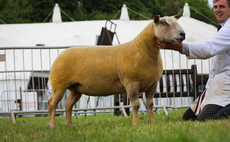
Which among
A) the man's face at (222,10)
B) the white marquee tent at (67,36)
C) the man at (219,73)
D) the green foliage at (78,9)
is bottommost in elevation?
the man at (219,73)

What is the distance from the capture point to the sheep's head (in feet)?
10.1

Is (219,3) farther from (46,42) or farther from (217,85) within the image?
(46,42)

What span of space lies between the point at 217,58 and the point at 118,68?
3.96 feet

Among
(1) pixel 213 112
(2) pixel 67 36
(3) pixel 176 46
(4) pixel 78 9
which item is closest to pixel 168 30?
(3) pixel 176 46

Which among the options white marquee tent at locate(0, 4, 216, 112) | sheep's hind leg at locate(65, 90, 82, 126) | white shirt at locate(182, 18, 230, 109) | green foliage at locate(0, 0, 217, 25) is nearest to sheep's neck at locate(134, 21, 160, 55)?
white shirt at locate(182, 18, 230, 109)

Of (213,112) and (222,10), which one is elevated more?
(222,10)

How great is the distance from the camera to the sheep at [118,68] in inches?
132

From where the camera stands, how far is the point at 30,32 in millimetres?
18094

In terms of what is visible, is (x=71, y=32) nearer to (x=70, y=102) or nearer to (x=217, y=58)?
(x=70, y=102)

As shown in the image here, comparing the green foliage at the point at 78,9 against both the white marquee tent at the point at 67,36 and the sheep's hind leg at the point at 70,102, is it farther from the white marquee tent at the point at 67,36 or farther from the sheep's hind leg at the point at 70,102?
the sheep's hind leg at the point at 70,102

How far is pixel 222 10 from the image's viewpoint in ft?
11.7

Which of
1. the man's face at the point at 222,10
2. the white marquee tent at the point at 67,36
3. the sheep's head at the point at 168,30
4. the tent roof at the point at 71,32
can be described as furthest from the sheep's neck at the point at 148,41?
the tent roof at the point at 71,32

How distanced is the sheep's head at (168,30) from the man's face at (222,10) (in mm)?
696

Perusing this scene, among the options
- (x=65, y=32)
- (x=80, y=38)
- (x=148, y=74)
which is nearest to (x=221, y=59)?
(x=148, y=74)
